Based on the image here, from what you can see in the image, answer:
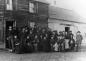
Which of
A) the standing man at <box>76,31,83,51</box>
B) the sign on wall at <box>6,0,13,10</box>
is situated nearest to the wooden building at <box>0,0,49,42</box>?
the sign on wall at <box>6,0,13,10</box>

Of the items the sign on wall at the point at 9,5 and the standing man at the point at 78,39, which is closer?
the standing man at the point at 78,39

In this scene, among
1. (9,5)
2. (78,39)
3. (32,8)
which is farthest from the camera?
(32,8)

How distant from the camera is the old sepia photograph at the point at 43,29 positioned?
113 inches

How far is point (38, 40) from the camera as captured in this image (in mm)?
3080

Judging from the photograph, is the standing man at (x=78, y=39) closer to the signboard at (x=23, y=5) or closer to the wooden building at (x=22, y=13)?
the wooden building at (x=22, y=13)

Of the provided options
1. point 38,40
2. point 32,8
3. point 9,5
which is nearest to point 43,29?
point 38,40

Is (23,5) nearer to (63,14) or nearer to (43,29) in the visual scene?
(43,29)

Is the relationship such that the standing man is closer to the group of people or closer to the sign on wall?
the group of people

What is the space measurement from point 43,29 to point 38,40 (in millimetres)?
204

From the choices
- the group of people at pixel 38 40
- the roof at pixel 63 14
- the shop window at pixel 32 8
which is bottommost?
the group of people at pixel 38 40

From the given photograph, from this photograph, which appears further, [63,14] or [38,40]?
[38,40]

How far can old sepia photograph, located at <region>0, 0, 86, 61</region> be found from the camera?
9.39 feet

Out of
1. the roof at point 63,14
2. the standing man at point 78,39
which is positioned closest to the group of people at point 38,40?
the standing man at point 78,39

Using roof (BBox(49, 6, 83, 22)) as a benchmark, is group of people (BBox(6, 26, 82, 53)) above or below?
below
